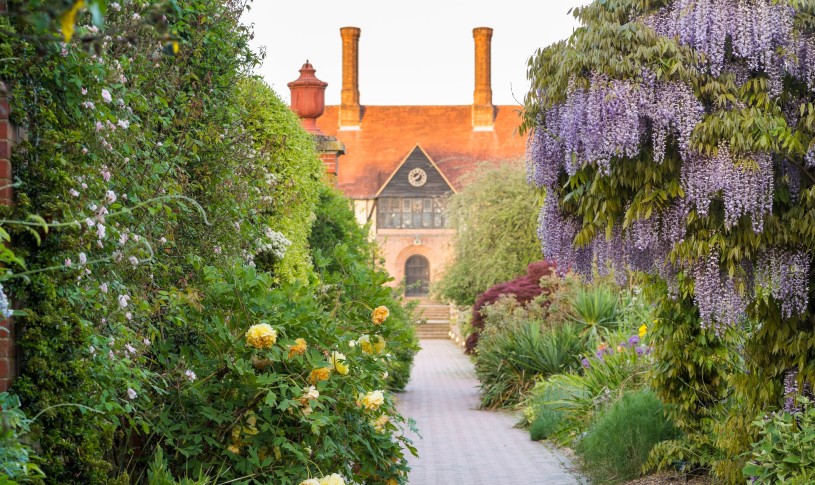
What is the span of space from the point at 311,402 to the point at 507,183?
23.2 meters

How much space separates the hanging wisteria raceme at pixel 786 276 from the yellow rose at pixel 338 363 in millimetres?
2367

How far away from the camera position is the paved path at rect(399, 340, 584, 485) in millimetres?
8091

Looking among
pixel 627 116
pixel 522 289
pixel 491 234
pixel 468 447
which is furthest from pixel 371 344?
pixel 491 234

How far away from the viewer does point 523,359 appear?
1341 centimetres

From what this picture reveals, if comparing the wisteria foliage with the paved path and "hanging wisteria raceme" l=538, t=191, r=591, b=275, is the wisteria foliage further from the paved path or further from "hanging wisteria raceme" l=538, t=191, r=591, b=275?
the paved path

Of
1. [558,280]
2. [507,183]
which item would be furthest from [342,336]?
[507,183]

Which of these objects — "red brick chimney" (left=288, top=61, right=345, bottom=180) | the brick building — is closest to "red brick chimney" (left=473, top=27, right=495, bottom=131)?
the brick building

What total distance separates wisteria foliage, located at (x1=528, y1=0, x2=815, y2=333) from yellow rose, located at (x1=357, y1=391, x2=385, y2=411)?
65.5 inches

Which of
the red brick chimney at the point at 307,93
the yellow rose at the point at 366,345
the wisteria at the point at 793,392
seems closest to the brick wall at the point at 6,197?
the yellow rose at the point at 366,345

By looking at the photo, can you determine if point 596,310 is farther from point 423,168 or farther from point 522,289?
point 423,168

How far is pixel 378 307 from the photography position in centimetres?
579

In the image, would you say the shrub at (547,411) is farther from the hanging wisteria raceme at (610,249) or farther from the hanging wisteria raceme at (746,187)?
the hanging wisteria raceme at (746,187)

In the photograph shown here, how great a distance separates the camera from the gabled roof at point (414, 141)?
159 feet

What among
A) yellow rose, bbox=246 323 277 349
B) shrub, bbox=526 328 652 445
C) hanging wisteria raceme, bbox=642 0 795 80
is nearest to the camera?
yellow rose, bbox=246 323 277 349
